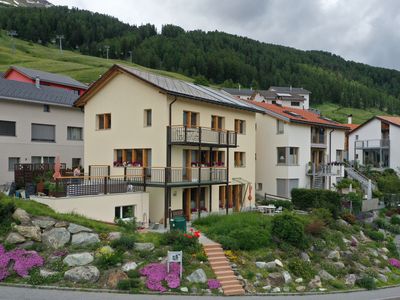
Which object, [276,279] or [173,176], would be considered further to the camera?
[173,176]

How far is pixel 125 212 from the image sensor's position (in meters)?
25.9

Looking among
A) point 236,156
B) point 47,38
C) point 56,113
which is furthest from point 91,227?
point 47,38

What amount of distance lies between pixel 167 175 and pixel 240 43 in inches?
6496

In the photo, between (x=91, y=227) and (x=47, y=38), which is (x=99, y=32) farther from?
(x=91, y=227)

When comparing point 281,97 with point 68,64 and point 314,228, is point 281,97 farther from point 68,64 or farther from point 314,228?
point 314,228

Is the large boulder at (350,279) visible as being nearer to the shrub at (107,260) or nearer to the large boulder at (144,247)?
the large boulder at (144,247)

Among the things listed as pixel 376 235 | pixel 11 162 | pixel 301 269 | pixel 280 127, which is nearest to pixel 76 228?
pixel 301 269

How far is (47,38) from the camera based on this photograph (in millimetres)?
168250

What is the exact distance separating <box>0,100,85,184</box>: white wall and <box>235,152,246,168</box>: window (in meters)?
16.9

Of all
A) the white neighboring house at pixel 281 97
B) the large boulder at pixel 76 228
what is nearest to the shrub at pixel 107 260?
the large boulder at pixel 76 228

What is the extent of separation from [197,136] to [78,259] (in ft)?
43.1

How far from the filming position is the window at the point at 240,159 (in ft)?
119

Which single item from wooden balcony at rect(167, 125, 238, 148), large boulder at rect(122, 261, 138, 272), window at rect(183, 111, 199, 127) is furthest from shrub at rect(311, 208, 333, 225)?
large boulder at rect(122, 261, 138, 272)

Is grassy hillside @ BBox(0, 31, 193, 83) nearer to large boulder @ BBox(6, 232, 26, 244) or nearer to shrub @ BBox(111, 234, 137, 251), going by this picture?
large boulder @ BBox(6, 232, 26, 244)
